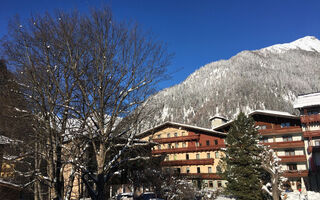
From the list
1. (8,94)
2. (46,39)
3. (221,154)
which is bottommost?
(221,154)

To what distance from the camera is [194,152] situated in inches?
1757

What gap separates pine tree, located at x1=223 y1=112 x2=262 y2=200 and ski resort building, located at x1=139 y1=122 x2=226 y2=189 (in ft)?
36.2

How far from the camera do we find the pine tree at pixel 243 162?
27.1 metres

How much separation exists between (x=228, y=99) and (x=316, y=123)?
161537mm

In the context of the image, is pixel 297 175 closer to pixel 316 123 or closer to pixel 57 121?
pixel 316 123

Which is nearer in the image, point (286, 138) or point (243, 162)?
point (243, 162)

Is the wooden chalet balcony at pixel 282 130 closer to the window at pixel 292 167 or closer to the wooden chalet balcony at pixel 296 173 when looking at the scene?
the window at pixel 292 167

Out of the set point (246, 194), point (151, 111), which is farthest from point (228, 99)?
point (151, 111)

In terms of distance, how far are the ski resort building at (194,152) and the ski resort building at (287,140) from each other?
7.33m

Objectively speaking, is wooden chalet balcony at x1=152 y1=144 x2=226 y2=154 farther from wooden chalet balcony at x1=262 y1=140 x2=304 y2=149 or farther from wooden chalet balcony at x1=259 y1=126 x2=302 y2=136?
wooden chalet balcony at x1=262 y1=140 x2=304 y2=149

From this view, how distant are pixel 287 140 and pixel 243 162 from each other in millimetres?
15458

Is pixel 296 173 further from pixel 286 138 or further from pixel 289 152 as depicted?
pixel 286 138

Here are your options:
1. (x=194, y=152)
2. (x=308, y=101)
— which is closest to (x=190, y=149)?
(x=194, y=152)

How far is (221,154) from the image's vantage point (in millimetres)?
41781
